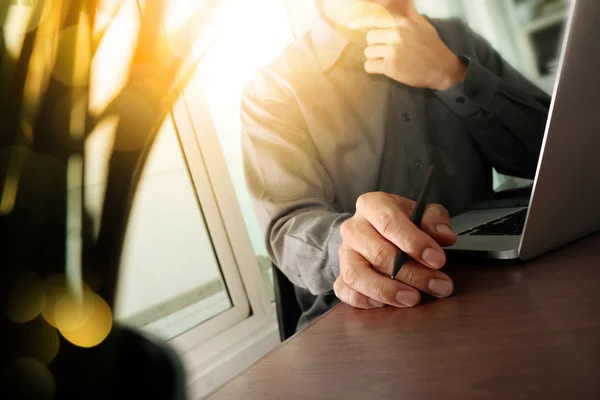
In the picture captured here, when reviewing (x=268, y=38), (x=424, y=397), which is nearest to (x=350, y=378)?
(x=424, y=397)

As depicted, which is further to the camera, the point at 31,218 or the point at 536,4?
the point at 536,4

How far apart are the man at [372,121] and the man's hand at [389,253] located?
23 cm

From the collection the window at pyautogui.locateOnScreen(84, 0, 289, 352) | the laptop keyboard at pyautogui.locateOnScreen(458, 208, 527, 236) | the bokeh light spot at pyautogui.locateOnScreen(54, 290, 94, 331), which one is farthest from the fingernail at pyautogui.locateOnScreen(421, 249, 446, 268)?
the window at pyautogui.locateOnScreen(84, 0, 289, 352)

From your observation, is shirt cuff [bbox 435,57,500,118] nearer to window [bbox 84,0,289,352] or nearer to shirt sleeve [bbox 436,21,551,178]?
shirt sleeve [bbox 436,21,551,178]

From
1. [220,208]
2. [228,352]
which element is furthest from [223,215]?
[228,352]

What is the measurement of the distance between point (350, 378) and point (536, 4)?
1.15m

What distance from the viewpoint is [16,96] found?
146 millimetres

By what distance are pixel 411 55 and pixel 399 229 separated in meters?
0.52

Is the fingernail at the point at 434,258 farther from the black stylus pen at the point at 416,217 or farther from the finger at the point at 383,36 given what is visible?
the finger at the point at 383,36

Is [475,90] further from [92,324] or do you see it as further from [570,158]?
[92,324]

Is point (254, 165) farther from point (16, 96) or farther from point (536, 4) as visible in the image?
point (536, 4)

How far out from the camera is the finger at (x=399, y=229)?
0.32 meters

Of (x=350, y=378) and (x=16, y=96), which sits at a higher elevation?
(x=16, y=96)

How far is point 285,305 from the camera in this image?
0.64m
